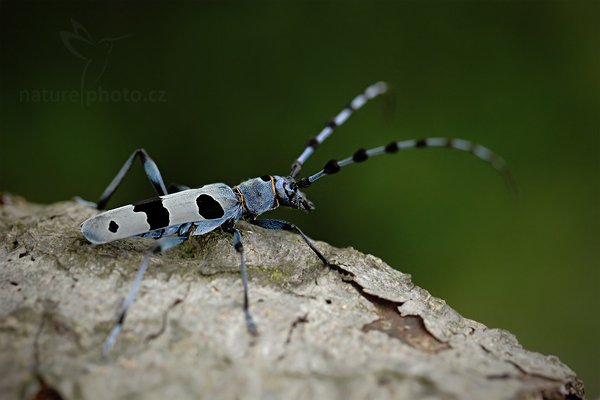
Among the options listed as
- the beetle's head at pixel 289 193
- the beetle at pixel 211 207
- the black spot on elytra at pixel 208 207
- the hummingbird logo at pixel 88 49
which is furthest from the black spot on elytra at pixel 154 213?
the hummingbird logo at pixel 88 49

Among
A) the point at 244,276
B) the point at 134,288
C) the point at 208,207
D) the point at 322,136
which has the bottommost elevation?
the point at 134,288

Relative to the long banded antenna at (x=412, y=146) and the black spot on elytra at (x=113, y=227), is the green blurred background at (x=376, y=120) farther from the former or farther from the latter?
the black spot on elytra at (x=113, y=227)

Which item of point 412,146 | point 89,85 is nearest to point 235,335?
point 412,146

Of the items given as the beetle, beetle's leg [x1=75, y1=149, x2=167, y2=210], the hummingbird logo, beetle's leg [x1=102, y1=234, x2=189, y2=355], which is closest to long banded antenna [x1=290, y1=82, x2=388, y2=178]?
the beetle

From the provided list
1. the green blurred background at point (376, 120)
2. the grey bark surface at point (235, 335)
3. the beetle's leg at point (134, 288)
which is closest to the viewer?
the grey bark surface at point (235, 335)

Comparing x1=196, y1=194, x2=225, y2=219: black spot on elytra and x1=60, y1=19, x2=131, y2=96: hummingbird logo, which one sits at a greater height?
x1=60, y1=19, x2=131, y2=96: hummingbird logo

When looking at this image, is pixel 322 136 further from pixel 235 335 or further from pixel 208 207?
pixel 235 335

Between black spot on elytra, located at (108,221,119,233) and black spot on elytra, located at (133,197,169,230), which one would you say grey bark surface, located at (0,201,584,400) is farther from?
black spot on elytra, located at (133,197,169,230)
